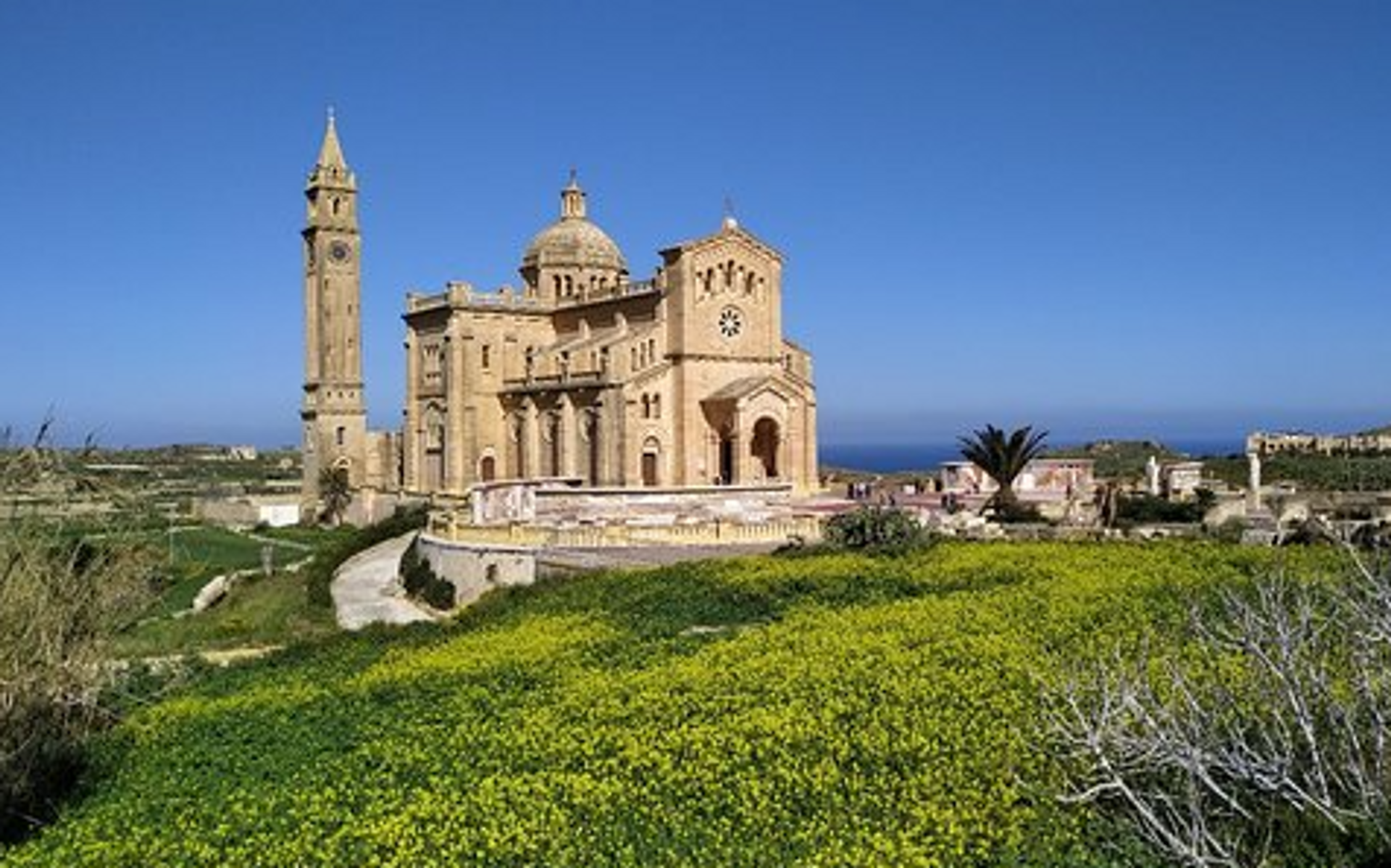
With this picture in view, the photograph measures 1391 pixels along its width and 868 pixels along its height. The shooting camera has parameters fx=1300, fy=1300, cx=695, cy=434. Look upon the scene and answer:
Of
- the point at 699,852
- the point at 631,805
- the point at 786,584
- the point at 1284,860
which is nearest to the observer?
the point at 1284,860

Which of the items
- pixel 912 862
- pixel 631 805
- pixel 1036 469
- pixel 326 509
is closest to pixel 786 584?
pixel 631 805

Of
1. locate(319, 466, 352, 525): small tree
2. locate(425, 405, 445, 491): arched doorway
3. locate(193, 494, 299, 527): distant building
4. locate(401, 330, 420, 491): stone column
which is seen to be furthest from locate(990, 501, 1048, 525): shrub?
locate(193, 494, 299, 527): distant building

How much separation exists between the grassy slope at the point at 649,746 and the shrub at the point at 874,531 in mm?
6007

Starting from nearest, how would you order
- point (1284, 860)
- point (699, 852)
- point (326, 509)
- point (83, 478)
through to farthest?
point (1284, 860) → point (699, 852) → point (83, 478) → point (326, 509)

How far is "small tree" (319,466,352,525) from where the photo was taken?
2739 inches

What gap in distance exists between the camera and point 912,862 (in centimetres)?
1012

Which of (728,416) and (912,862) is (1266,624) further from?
(728,416)

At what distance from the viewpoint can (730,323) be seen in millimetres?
51375

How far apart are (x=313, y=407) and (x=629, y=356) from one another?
27873 mm

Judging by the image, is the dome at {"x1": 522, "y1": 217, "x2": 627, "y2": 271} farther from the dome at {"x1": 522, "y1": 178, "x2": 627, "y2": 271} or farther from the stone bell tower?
the stone bell tower

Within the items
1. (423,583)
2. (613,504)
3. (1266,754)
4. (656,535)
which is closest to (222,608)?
(423,583)

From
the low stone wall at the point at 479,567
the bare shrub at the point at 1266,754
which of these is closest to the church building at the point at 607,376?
the low stone wall at the point at 479,567

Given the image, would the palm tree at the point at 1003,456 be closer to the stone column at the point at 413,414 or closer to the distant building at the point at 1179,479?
the distant building at the point at 1179,479

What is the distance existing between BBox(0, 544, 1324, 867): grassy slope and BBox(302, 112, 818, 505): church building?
27485 mm
